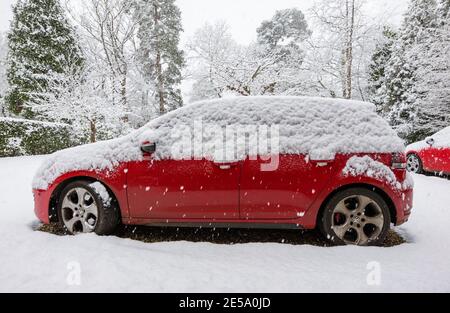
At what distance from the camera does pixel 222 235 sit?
153 inches

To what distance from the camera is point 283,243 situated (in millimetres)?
3566

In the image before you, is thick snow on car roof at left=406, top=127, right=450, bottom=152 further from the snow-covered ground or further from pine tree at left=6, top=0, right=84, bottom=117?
pine tree at left=6, top=0, right=84, bottom=117

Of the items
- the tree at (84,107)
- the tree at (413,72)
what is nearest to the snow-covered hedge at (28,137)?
the tree at (84,107)

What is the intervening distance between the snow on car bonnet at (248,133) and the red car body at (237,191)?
12 cm

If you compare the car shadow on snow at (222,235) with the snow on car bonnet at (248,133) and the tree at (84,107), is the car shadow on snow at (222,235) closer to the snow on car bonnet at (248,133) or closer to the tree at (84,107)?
the snow on car bonnet at (248,133)

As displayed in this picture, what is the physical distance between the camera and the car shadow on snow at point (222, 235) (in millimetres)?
3676

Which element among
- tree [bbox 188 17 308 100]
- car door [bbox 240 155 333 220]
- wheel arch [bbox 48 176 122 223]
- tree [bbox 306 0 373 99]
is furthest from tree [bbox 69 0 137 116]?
car door [bbox 240 155 333 220]

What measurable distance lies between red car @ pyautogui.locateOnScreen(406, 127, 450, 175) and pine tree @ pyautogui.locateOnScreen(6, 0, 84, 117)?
49.7 ft

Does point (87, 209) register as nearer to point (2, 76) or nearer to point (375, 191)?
point (375, 191)

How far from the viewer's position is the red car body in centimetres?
339

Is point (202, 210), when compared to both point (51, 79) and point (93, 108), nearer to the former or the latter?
point (93, 108)

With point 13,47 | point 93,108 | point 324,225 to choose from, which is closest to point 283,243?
point 324,225

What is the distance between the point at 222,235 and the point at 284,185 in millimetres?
1034
